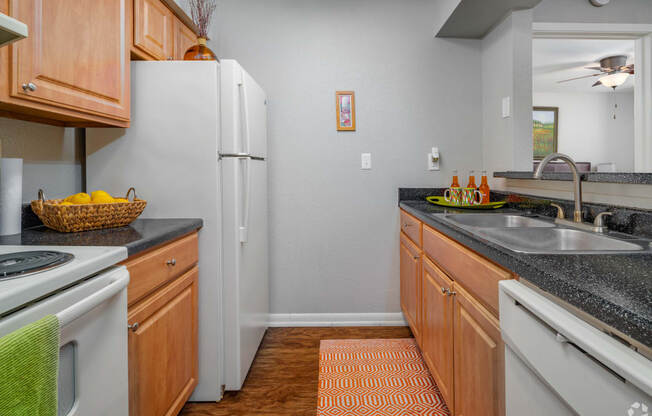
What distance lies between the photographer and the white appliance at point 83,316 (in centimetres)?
75

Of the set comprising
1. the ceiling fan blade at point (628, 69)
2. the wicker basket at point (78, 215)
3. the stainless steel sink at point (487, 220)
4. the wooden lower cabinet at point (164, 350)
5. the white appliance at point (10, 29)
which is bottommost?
the wooden lower cabinet at point (164, 350)

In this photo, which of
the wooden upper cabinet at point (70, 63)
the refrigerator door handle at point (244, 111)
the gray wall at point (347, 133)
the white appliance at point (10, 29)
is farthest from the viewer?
the gray wall at point (347, 133)

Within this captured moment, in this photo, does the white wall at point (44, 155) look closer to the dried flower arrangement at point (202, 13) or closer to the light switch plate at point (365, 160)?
the dried flower arrangement at point (202, 13)

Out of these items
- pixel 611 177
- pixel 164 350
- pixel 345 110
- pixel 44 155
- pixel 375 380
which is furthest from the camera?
pixel 345 110

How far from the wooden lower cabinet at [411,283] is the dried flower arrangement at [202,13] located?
1723 millimetres

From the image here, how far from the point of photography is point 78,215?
1409 mm

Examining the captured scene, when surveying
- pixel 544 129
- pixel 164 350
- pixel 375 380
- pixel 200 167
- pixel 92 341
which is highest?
pixel 544 129

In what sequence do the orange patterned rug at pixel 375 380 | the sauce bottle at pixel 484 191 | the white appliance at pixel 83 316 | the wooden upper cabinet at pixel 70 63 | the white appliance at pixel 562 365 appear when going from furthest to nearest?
1. the sauce bottle at pixel 484 191
2. the orange patterned rug at pixel 375 380
3. the wooden upper cabinet at pixel 70 63
4. the white appliance at pixel 83 316
5. the white appliance at pixel 562 365

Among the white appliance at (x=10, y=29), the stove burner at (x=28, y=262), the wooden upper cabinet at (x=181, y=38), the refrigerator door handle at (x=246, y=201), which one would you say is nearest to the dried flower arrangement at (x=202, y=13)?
the wooden upper cabinet at (x=181, y=38)

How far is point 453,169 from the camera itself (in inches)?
108

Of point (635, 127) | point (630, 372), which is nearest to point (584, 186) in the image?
point (635, 127)

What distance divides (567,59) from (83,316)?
102 inches

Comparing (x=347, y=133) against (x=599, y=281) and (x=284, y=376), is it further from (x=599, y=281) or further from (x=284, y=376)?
(x=599, y=281)

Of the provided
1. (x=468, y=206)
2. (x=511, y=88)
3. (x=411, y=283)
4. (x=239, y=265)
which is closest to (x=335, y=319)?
(x=411, y=283)
